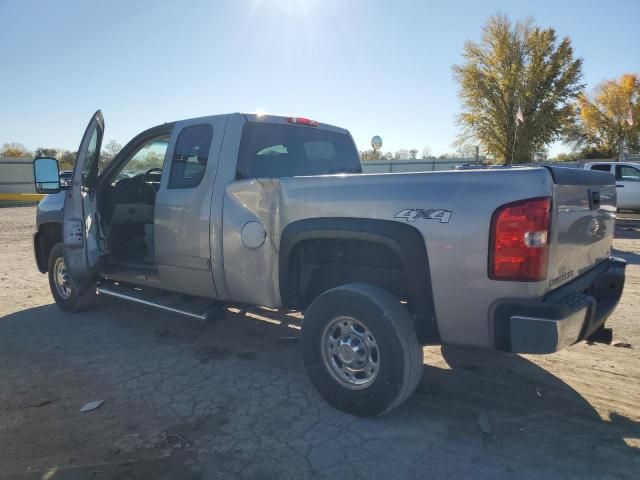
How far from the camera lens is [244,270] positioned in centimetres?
356

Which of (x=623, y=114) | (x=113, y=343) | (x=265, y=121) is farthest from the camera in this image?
(x=623, y=114)

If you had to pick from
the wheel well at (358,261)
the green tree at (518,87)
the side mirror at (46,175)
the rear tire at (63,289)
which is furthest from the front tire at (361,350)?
the green tree at (518,87)

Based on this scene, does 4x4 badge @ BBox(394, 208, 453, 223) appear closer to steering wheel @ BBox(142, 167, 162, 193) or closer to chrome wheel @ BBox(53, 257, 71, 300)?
steering wheel @ BBox(142, 167, 162, 193)

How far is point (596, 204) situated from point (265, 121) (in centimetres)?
261

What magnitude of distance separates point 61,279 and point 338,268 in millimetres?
3827

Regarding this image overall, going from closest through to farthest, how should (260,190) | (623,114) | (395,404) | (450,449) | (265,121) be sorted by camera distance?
(450,449), (395,404), (260,190), (265,121), (623,114)

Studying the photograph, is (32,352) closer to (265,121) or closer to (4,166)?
(265,121)

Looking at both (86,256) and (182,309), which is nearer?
(182,309)

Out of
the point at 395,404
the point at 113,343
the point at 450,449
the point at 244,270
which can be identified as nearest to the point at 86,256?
the point at 113,343

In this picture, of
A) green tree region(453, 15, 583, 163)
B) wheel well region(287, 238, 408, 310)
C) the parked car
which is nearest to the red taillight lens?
wheel well region(287, 238, 408, 310)

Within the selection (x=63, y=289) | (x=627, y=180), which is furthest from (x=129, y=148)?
(x=627, y=180)

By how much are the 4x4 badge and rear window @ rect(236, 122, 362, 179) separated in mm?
1548

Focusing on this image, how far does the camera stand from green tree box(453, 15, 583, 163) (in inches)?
1232

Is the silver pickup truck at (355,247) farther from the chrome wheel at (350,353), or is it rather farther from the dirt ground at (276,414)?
the dirt ground at (276,414)
